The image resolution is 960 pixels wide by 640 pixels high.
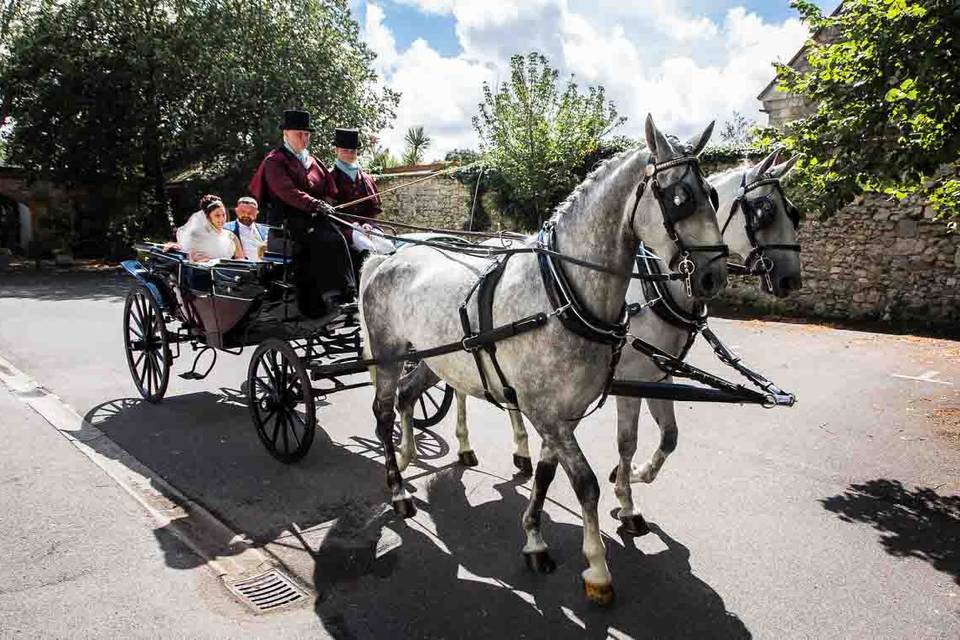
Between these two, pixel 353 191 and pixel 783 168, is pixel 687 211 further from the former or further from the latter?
pixel 353 191

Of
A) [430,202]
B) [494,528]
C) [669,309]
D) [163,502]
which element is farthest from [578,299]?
[430,202]

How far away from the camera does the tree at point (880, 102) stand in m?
4.19

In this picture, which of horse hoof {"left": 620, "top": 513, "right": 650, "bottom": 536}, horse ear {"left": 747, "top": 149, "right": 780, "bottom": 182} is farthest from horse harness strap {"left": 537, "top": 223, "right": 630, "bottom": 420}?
horse ear {"left": 747, "top": 149, "right": 780, "bottom": 182}

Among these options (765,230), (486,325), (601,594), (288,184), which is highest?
(288,184)

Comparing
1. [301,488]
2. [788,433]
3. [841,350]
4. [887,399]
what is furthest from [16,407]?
[841,350]

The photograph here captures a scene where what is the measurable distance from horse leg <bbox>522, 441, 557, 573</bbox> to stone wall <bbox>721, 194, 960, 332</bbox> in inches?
437

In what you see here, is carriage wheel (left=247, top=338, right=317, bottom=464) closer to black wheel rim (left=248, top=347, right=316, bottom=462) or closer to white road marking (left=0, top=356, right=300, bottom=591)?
black wheel rim (left=248, top=347, right=316, bottom=462)

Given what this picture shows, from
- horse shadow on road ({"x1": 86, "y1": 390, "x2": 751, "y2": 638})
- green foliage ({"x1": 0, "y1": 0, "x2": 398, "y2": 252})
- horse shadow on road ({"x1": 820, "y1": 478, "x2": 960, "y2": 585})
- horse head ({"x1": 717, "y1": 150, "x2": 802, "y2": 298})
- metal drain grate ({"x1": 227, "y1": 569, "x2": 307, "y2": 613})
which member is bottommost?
metal drain grate ({"x1": 227, "y1": 569, "x2": 307, "y2": 613})

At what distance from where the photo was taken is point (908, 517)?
4441 mm

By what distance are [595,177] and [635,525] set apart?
7.39 feet

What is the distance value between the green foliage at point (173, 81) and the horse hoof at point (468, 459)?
17.3 metres

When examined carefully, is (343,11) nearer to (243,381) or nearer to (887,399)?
(243,381)

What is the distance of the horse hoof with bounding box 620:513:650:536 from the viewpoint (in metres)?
4.18

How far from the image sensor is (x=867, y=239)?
41.3 ft
